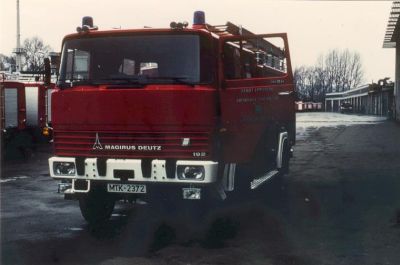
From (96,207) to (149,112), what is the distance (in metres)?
1.97

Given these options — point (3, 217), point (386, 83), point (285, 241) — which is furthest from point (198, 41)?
→ point (386, 83)

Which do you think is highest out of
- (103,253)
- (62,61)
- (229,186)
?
(62,61)

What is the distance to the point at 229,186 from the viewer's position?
23.2ft

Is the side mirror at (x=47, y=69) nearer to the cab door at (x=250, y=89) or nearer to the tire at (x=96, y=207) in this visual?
the tire at (x=96, y=207)

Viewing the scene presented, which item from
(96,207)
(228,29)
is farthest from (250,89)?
(96,207)

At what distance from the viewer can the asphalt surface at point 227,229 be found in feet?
19.8

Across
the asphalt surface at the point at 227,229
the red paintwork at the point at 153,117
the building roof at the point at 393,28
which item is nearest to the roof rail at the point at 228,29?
the red paintwork at the point at 153,117

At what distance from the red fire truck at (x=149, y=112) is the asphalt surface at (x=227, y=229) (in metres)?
0.60

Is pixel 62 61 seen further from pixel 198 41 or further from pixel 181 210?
pixel 181 210

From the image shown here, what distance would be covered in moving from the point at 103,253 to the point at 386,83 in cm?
6065

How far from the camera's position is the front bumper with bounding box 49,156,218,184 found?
21.4 feet

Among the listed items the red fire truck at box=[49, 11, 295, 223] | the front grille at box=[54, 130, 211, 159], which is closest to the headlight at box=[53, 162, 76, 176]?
the red fire truck at box=[49, 11, 295, 223]

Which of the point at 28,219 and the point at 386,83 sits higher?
the point at 386,83

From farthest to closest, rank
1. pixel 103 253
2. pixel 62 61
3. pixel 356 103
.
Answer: pixel 356 103, pixel 62 61, pixel 103 253
